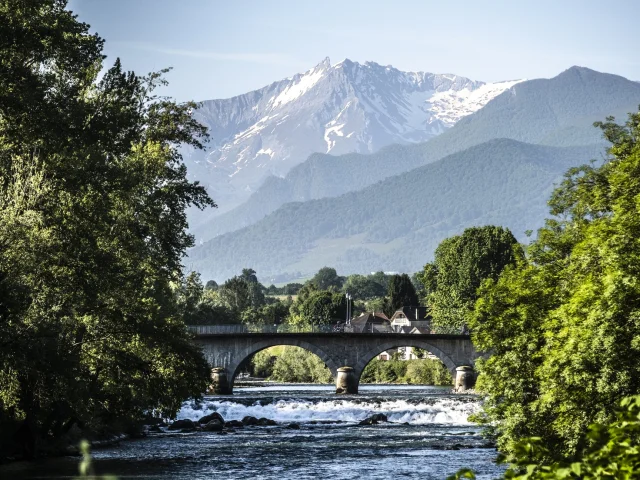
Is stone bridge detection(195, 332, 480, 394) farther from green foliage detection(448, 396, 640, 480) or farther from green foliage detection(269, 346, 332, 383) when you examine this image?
green foliage detection(448, 396, 640, 480)

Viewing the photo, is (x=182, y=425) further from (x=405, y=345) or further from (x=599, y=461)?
(x=599, y=461)

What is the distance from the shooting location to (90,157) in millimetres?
33406

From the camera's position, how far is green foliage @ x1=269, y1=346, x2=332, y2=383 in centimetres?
13288

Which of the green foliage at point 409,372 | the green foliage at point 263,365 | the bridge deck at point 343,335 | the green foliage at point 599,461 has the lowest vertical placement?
the green foliage at point 599,461

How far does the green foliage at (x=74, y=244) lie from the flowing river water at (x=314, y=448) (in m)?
2.44

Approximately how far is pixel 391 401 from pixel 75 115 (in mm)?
46594

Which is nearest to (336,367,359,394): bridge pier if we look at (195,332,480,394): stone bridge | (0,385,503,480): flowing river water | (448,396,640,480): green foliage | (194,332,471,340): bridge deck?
(195,332,480,394): stone bridge

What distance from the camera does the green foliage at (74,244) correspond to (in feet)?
105

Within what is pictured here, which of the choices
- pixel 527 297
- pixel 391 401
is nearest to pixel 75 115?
pixel 527 297

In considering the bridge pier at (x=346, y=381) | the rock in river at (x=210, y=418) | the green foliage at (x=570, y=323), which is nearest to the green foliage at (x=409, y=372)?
the bridge pier at (x=346, y=381)

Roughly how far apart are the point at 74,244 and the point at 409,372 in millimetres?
102820

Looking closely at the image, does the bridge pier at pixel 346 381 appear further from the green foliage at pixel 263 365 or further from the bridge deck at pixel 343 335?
the green foliage at pixel 263 365

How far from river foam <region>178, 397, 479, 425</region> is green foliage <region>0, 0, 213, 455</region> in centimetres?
2830

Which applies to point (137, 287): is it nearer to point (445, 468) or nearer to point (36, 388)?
point (36, 388)
